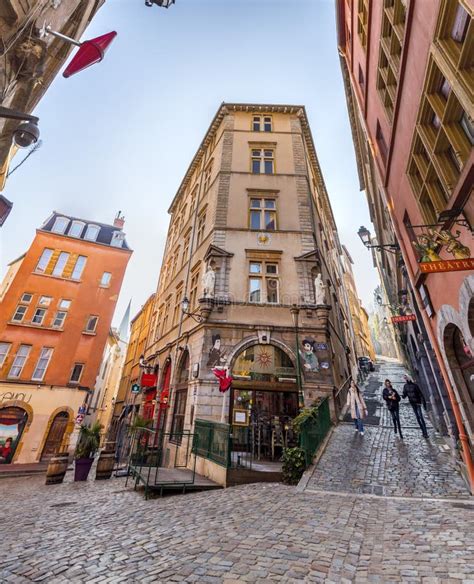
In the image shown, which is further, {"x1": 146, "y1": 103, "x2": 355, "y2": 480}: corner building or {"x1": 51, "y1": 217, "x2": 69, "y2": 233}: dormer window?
{"x1": 51, "y1": 217, "x2": 69, "y2": 233}: dormer window

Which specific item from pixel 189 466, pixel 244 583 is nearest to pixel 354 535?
pixel 244 583

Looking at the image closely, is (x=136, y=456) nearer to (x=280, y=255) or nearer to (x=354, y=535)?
(x=354, y=535)

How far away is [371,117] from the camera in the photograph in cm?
1199

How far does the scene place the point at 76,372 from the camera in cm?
2183

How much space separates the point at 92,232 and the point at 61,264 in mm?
5342

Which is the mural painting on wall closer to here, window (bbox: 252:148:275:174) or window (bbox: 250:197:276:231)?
window (bbox: 250:197:276:231)

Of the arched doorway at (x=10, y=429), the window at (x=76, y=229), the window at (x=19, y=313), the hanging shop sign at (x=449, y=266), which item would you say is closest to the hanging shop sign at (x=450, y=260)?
the hanging shop sign at (x=449, y=266)

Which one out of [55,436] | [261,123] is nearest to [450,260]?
[261,123]

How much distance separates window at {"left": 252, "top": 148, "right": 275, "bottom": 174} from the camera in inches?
782

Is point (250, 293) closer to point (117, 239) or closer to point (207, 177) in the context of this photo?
point (207, 177)

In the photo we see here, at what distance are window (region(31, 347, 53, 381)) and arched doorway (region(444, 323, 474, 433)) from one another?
80.3 ft

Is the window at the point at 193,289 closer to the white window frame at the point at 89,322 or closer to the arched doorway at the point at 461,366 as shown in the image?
the white window frame at the point at 89,322

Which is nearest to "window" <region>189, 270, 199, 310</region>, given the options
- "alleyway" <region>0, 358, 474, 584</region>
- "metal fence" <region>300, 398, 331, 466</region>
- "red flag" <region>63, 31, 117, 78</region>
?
"metal fence" <region>300, 398, 331, 466</region>

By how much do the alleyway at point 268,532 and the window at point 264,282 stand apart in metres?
8.22
